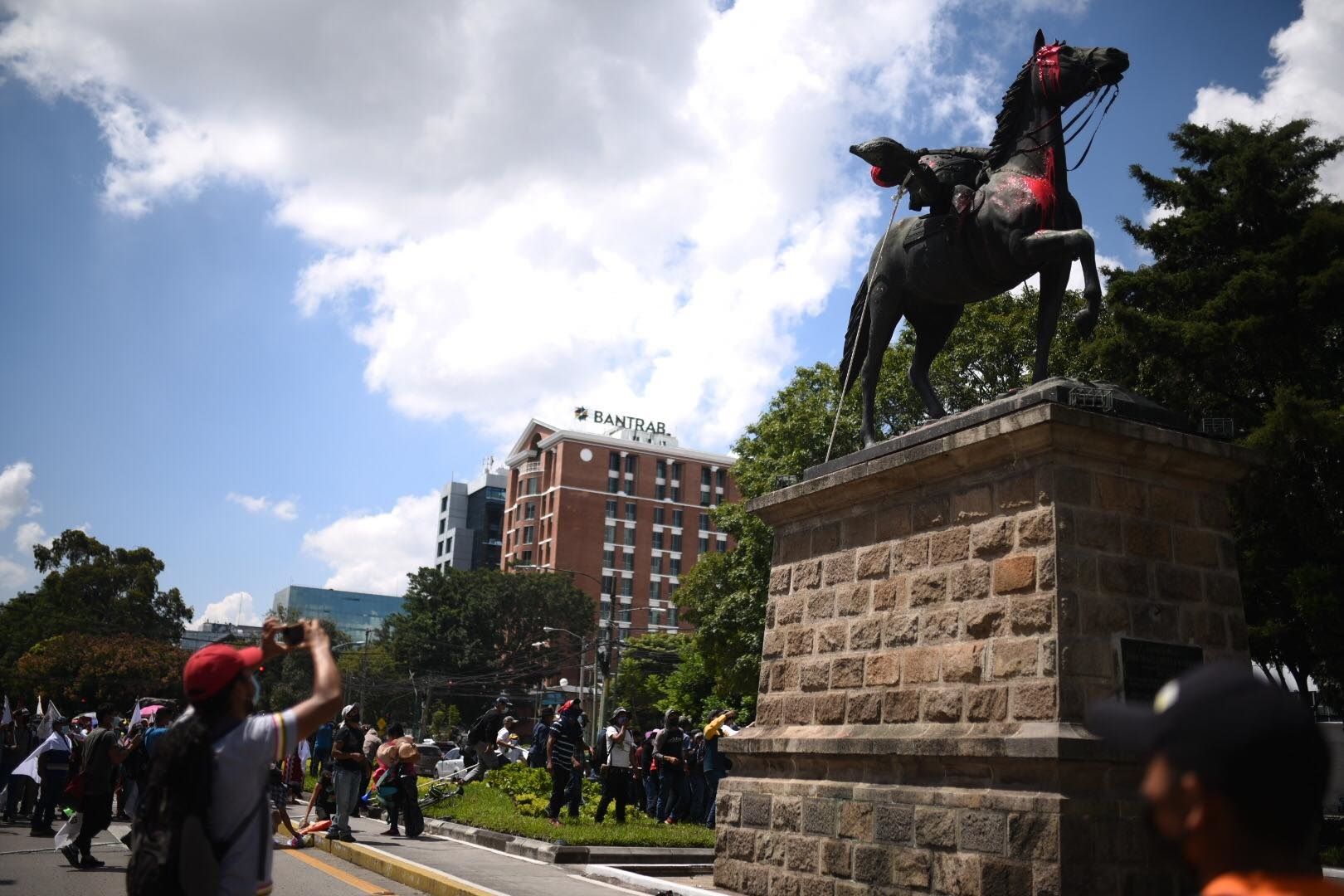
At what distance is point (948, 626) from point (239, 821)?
19.1 feet

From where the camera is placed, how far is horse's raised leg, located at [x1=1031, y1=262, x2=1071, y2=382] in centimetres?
898

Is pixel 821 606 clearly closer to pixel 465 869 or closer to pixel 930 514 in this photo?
pixel 930 514

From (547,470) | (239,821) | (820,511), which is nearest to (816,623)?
(820,511)

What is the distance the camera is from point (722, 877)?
32.6 feet

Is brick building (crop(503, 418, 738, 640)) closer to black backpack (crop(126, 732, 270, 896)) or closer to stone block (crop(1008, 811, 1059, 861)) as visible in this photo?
stone block (crop(1008, 811, 1059, 861))

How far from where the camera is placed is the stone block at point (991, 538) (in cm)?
801

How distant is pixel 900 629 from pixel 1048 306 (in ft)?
9.62

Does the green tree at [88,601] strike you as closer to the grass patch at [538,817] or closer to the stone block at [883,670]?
the grass patch at [538,817]

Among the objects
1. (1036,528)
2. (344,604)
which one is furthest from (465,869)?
(344,604)

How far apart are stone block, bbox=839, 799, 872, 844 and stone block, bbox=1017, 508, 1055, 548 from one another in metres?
2.39

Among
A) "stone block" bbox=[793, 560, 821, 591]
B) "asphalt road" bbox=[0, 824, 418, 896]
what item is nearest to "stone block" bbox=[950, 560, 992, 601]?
"stone block" bbox=[793, 560, 821, 591]

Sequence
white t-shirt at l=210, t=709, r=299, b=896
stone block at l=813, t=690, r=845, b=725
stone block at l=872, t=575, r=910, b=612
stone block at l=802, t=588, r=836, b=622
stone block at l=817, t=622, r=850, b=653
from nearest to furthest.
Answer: white t-shirt at l=210, t=709, r=299, b=896
stone block at l=872, t=575, r=910, b=612
stone block at l=813, t=690, r=845, b=725
stone block at l=817, t=622, r=850, b=653
stone block at l=802, t=588, r=836, b=622

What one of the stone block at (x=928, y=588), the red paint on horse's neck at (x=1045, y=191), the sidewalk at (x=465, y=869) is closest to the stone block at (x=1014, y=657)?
the stone block at (x=928, y=588)

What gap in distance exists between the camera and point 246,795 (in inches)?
145
